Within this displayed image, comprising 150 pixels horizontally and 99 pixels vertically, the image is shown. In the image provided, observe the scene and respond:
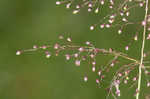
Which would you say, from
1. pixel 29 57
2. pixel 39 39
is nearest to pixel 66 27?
pixel 39 39

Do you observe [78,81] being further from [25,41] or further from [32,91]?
[25,41]

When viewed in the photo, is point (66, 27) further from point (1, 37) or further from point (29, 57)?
point (1, 37)

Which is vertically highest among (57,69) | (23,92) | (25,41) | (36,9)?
(36,9)

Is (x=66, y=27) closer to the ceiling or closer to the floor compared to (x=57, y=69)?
closer to the ceiling

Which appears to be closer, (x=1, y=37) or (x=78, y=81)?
(x=78, y=81)

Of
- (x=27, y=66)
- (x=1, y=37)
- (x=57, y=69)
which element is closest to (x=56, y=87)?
(x=57, y=69)

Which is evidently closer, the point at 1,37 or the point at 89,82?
the point at 89,82
